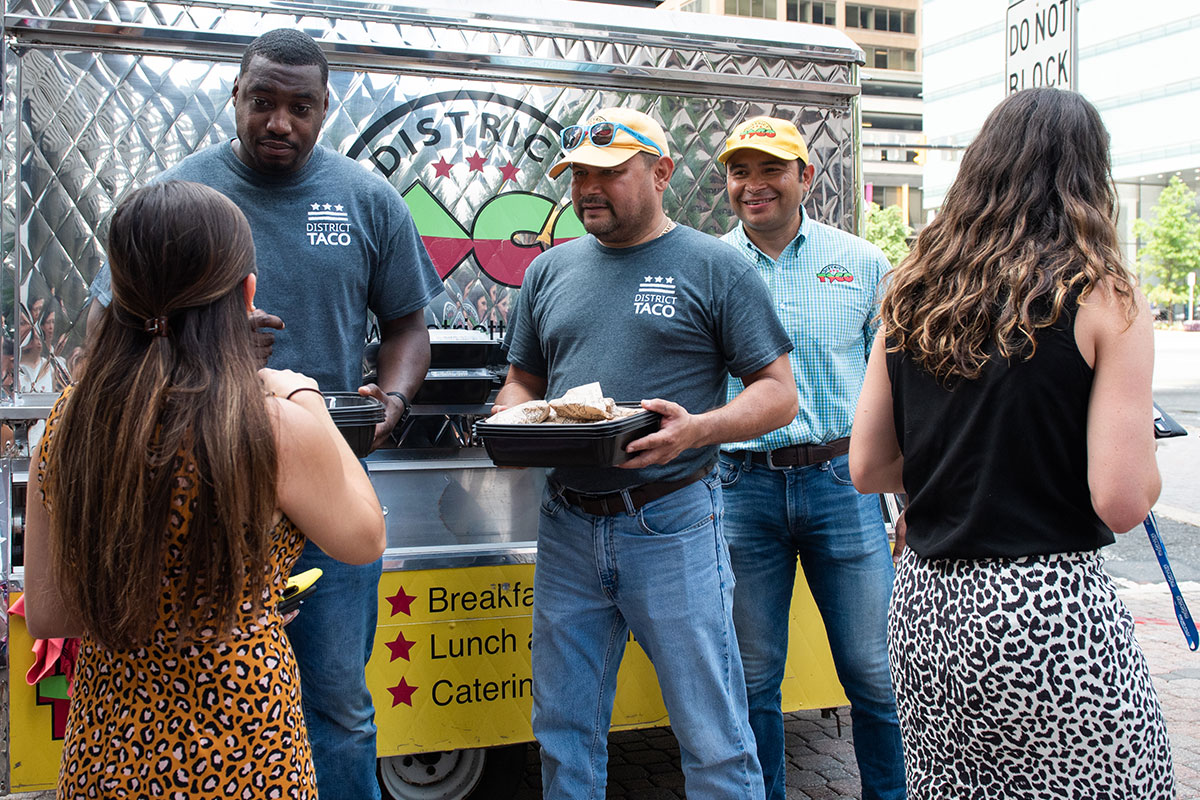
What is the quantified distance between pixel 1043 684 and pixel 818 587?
1332mm

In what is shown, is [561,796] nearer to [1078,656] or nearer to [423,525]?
[423,525]

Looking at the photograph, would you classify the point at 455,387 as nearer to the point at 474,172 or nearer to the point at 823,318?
the point at 474,172

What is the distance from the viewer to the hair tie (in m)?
1.61

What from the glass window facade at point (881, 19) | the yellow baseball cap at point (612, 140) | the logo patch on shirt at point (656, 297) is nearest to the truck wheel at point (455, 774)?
the logo patch on shirt at point (656, 297)

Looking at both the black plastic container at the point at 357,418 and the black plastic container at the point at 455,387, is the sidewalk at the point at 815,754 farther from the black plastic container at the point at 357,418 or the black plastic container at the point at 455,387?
the black plastic container at the point at 357,418

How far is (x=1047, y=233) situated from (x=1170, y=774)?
1020 millimetres

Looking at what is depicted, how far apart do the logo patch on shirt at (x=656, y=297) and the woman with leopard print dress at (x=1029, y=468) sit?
759 millimetres

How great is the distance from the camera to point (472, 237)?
3.63 m

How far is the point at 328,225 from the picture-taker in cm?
267

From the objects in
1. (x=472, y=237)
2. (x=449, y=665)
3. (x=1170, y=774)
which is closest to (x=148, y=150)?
(x=472, y=237)


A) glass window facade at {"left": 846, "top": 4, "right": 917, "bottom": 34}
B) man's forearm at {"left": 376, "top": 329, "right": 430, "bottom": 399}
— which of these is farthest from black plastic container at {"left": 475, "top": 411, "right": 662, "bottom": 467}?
glass window facade at {"left": 846, "top": 4, "right": 917, "bottom": 34}

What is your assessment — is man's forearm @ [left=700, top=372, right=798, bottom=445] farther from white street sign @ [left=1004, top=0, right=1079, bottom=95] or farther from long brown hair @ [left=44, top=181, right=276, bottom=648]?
white street sign @ [left=1004, top=0, right=1079, bottom=95]

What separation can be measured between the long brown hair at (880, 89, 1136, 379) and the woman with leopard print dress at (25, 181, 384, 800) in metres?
1.14

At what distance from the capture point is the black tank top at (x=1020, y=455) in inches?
72.1
